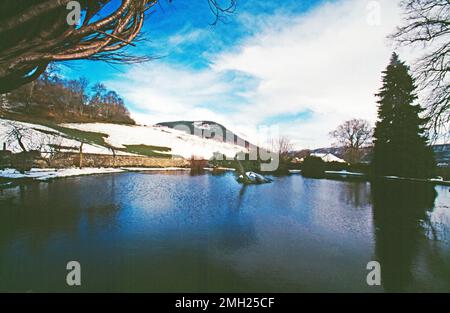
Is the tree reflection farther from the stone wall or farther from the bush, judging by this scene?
the stone wall

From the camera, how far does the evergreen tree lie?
23.0 metres

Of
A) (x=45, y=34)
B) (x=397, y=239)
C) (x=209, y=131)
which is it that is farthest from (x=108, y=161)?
(x=209, y=131)

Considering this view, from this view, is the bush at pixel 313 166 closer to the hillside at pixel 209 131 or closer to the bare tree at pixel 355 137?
the bare tree at pixel 355 137

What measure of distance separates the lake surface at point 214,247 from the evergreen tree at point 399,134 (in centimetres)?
1983

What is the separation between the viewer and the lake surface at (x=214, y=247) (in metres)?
3.36

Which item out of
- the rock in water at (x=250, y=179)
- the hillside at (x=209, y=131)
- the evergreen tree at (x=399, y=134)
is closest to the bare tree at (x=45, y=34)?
the rock in water at (x=250, y=179)

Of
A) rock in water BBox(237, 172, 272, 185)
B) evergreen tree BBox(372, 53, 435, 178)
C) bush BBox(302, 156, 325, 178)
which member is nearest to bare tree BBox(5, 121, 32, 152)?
rock in water BBox(237, 172, 272, 185)

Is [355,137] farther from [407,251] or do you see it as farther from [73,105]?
[73,105]

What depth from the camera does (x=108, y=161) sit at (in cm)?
2672

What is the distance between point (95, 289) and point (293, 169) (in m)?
41.1

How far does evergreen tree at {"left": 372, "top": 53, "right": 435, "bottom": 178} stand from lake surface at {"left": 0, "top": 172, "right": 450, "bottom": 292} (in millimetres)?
19828

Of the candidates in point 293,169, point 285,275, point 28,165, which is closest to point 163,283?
point 285,275
